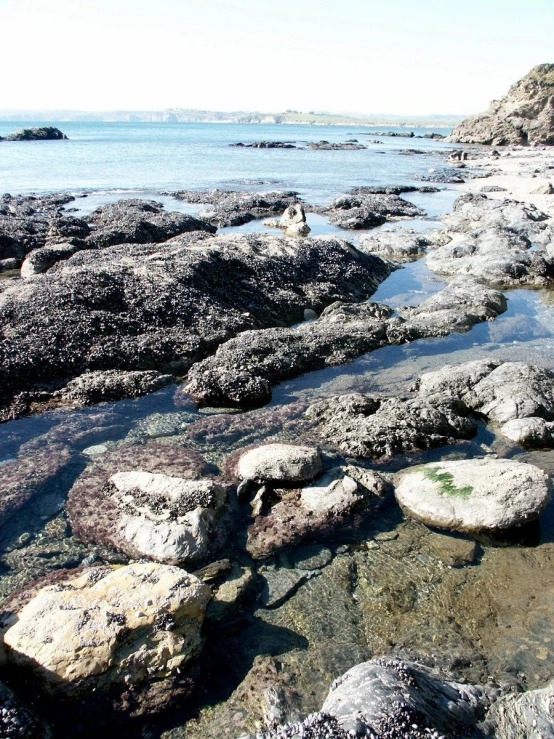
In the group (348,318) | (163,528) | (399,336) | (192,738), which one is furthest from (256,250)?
(192,738)

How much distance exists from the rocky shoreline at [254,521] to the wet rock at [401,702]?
2 cm

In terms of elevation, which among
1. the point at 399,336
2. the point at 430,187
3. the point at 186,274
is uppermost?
the point at 430,187

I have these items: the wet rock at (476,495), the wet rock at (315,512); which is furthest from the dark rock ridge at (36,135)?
the wet rock at (476,495)

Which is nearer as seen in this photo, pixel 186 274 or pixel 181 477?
pixel 181 477

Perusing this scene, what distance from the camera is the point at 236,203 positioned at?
26.6 metres

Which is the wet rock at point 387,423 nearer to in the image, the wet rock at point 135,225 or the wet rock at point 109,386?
the wet rock at point 109,386

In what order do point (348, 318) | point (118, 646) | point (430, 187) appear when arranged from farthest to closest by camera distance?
point (430, 187) < point (348, 318) < point (118, 646)

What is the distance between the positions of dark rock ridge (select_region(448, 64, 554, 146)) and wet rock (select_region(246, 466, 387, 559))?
8102 centimetres

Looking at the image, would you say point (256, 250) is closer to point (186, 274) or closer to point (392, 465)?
point (186, 274)

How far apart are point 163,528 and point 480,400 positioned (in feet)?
18.4

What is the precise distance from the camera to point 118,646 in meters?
4.16

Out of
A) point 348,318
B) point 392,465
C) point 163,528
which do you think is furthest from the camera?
point 348,318

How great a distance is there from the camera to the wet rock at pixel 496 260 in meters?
15.9

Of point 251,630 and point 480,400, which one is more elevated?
point 480,400
